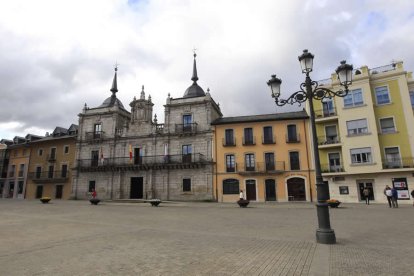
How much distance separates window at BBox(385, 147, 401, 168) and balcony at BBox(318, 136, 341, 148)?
14.6ft

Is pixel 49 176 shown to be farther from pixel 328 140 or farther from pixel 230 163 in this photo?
pixel 328 140

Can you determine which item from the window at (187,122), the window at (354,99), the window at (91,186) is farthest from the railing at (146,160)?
the window at (354,99)

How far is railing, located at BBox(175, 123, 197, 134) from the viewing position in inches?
1328

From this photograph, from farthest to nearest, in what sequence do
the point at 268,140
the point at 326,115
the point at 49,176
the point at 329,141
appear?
the point at 49,176 < the point at 268,140 < the point at 326,115 < the point at 329,141

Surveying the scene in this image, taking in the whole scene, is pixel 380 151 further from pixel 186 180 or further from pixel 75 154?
pixel 75 154

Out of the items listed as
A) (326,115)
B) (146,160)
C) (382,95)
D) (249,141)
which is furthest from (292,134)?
(146,160)

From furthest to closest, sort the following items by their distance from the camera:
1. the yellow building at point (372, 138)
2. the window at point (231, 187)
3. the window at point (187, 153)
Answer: the window at point (187, 153), the window at point (231, 187), the yellow building at point (372, 138)

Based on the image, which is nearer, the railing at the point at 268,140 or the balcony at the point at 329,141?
the balcony at the point at 329,141

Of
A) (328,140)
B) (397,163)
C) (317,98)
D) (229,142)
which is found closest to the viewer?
(317,98)

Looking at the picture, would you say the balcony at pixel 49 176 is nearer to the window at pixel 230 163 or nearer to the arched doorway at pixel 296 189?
the window at pixel 230 163

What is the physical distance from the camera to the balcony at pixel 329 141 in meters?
28.6

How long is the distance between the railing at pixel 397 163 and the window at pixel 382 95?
19.7 feet

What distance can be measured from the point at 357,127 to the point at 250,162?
11.7 m

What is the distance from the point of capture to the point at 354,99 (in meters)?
28.5
